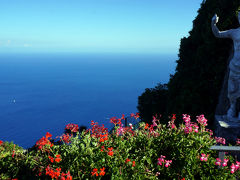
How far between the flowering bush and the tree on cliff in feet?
22.2

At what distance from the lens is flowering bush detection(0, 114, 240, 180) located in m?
3.29

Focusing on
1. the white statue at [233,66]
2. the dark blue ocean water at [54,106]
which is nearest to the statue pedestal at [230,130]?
the white statue at [233,66]

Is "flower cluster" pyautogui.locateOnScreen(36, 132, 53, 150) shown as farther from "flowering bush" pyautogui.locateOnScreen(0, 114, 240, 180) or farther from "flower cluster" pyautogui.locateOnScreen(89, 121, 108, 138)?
"flower cluster" pyautogui.locateOnScreen(89, 121, 108, 138)

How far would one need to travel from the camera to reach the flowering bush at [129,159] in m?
3.29

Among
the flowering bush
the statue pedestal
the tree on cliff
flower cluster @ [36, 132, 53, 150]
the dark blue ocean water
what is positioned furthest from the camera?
the dark blue ocean water

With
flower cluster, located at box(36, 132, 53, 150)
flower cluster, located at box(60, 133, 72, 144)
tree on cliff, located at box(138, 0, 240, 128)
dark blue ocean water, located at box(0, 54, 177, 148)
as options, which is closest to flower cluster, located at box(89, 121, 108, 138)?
flower cluster, located at box(60, 133, 72, 144)

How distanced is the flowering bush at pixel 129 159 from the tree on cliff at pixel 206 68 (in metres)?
6.77

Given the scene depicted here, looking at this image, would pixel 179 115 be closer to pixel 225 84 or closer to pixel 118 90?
pixel 225 84

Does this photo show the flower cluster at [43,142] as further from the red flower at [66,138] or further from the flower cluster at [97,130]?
the flower cluster at [97,130]

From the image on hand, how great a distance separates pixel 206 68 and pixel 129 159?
371 inches

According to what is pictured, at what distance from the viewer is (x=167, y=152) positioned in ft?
12.9

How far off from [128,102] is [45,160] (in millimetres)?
138156

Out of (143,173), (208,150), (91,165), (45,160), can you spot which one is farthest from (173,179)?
(45,160)

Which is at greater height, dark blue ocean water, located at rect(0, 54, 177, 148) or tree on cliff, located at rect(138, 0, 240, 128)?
tree on cliff, located at rect(138, 0, 240, 128)
